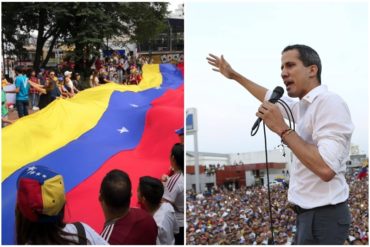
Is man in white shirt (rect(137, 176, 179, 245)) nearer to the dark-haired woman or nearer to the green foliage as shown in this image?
the dark-haired woman

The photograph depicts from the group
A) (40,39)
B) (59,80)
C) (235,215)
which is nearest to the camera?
(59,80)

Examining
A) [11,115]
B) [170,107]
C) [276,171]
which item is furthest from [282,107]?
[11,115]

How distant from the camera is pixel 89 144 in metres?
3.45

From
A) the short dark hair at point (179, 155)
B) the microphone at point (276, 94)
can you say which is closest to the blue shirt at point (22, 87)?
the short dark hair at point (179, 155)

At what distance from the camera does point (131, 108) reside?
4172 millimetres

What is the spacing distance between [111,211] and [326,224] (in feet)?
3.05

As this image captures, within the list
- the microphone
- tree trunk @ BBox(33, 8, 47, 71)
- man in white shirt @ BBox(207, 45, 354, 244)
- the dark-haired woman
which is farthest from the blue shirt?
man in white shirt @ BBox(207, 45, 354, 244)

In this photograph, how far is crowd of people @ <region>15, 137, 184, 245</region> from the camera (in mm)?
1399

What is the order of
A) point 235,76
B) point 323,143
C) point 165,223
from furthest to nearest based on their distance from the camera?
point 165,223 → point 235,76 → point 323,143

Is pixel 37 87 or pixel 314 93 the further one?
pixel 37 87

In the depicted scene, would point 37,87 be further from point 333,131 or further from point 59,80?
point 333,131

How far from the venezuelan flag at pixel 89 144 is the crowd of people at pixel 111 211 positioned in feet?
1.40

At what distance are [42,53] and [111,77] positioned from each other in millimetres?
2297

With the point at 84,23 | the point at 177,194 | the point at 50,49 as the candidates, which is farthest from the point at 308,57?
the point at 50,49
